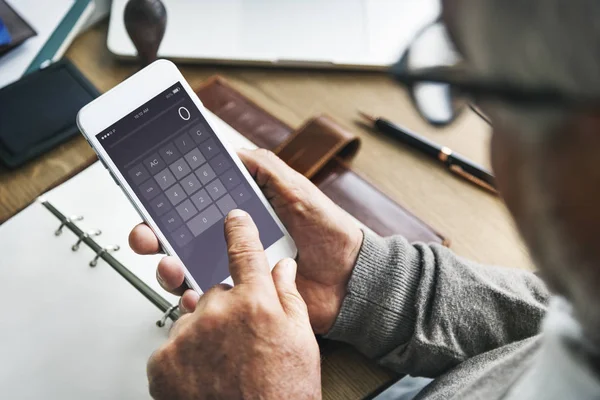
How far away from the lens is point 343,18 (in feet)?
2.93

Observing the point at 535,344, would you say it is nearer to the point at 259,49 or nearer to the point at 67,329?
the point at 67,329

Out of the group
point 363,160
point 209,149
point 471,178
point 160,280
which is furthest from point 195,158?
point 471,178

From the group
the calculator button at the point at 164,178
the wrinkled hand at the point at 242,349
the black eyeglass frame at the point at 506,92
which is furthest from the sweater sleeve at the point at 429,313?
the black eyeglass frame at the point at 506,92

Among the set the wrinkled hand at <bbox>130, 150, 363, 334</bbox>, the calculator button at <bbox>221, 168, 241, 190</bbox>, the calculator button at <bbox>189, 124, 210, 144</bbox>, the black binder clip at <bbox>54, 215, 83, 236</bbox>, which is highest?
the calculator button at <bbox>189, 124, 210, 144</bbox>

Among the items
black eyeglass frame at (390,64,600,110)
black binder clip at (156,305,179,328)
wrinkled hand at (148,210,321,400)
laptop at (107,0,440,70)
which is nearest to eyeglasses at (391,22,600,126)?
black eyeglass frame at (390,64,600,110)

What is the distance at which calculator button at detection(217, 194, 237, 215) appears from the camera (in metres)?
0.63

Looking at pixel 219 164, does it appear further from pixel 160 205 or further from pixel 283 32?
pixel 283 32

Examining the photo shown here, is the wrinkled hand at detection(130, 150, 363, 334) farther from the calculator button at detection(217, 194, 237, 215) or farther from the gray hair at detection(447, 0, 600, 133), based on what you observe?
the gray hair at detection(447, 0, 600, 133)

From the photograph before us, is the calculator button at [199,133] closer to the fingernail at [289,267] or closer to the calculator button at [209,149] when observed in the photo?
the calculator button at [209,149]

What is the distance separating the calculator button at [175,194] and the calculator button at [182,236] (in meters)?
0.03

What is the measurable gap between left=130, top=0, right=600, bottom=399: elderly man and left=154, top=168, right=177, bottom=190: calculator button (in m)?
0.05

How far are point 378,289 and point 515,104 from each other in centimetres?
36

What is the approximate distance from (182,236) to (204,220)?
0.03 m

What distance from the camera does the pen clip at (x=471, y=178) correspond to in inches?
30.0
